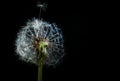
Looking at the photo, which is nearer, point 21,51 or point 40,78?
point 21,51

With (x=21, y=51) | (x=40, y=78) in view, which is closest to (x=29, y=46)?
(x=21, y=51)

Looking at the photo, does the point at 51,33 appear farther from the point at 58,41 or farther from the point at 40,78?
the point at 40,78

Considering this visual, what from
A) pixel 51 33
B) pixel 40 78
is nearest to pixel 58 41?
pixel 51 33

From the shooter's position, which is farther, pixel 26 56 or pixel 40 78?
pixel 40 78

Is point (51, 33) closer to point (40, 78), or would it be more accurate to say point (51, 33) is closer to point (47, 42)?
point (47, 42)

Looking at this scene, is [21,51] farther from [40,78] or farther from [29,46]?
[40,78]
